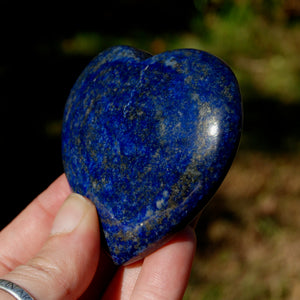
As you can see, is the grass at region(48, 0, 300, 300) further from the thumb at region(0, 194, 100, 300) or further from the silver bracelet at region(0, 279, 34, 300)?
the silver bracelet at region(0, 279, 34, 300)

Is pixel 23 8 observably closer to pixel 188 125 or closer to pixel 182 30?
pixel 182 30

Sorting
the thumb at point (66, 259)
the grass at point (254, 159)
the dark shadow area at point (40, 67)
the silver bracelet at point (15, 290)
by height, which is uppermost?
the silver bracelet at point (15, 290)

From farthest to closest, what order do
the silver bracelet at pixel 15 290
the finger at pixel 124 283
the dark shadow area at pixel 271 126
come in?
the dark shadow area at pixel 271 126
the finger at pixel 124 283
the silver bracelet at pixel 15 290

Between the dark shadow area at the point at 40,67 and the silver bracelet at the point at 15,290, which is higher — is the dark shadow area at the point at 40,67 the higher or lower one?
the lower one

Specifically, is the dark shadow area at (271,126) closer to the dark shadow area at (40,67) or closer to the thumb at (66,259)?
the dark shadow area at (40,67)

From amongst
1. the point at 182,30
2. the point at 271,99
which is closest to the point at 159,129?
the point at 271,99

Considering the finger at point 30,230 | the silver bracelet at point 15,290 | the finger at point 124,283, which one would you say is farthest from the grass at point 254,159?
the silver bracelet at point 15,290

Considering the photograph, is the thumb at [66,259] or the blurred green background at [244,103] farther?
the blurred green background at [244,103]
